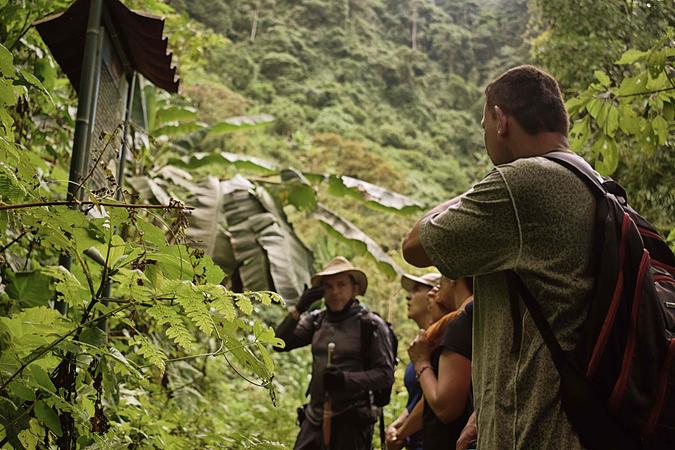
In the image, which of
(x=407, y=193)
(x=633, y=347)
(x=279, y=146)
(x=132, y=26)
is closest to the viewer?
(x=633, y=347)

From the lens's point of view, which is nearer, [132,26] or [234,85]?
[132,26]

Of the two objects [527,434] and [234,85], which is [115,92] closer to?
[527,434]

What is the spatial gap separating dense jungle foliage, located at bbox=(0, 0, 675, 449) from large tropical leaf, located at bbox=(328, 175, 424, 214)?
21 millimetres

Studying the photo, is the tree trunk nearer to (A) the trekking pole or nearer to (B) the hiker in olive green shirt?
(A) the trekking pole

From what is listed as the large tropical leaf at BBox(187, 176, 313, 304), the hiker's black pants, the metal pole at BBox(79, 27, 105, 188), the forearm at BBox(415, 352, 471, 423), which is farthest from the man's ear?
the large tropical leaf at BBox(187, 176, 313, 304)

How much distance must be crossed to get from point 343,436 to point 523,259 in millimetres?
2364

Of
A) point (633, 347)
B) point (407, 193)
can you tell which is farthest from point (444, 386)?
point (407, 193)

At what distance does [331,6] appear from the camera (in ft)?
111

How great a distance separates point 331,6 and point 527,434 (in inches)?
1353

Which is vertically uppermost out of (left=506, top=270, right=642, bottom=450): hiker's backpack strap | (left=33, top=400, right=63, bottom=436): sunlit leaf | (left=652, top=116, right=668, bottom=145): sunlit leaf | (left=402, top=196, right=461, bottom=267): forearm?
(left=652, top=116, right=668, bottom=145): sunlit leaf

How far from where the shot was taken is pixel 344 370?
3.70 m

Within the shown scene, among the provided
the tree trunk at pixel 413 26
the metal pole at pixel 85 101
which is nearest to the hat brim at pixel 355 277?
the metal pole at pixel 85 101

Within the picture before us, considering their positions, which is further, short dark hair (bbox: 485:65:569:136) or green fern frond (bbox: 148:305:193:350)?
short dark hair (bbox: 485:65:569:136)

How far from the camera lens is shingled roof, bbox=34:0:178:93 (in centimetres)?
231
